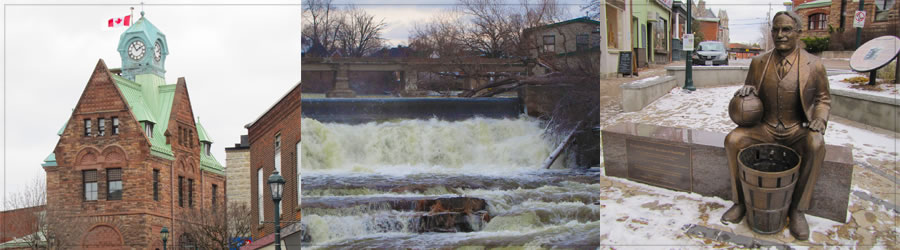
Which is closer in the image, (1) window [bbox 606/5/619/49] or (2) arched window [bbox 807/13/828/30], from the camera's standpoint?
(2) arched window [bbox 807/13/828/30]

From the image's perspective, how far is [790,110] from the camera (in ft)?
17.6

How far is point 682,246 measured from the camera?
5.52 m

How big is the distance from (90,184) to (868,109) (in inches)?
329

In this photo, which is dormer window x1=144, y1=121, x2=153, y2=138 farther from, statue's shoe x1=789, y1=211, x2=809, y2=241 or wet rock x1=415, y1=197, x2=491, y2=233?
statue's shoe x1=789, y1=211, x2=809, y2=241

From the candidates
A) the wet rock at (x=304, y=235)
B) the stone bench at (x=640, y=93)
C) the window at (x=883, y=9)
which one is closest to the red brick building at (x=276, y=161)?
the wet rock at (x=304, y=235)

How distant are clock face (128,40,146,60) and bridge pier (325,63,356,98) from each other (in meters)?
3.50

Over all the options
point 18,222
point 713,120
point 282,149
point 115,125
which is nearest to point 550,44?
point 713,120

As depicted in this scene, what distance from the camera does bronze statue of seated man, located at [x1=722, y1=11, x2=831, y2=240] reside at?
517cm

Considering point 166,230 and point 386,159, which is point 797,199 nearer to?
point 386,159

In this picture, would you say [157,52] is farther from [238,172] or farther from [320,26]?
[320,26]

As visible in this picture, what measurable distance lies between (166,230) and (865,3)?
8.39m

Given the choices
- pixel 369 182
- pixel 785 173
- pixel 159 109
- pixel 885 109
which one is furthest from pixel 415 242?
pixel 885 109

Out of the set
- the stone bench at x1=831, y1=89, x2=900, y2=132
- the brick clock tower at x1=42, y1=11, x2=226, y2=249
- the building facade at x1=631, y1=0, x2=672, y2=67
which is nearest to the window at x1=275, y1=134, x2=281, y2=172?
the brick clock tower at x1=42, y1=11, x2=226, y2=249

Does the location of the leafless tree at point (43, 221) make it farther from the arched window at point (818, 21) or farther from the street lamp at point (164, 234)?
the arched window at point (818, 21)
